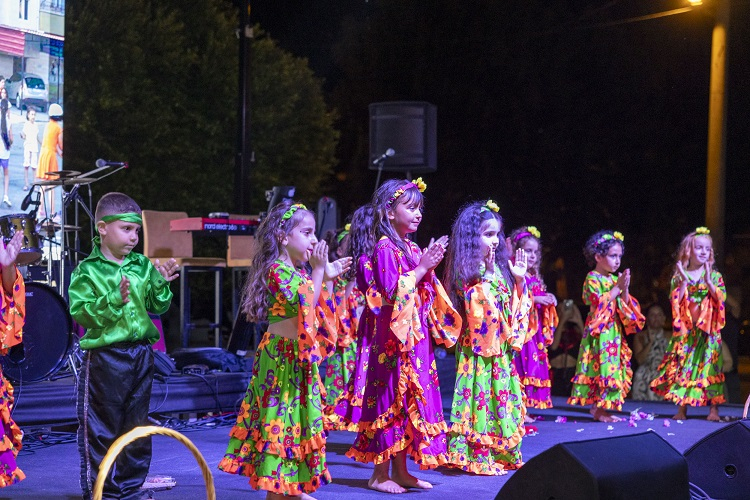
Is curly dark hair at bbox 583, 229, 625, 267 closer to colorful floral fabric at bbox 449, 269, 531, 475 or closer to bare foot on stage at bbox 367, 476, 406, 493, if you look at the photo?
colorful floral fabric at bbox 449, 269, 531, 475

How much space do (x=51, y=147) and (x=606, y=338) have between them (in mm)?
5173

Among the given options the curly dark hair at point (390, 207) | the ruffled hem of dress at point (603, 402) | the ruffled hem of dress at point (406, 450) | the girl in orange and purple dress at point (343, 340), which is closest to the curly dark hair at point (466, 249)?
the curly dark hair at point (390, 207)

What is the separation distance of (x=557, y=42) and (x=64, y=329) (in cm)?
950

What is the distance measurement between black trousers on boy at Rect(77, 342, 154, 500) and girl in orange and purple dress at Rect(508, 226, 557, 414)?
12.3 ft

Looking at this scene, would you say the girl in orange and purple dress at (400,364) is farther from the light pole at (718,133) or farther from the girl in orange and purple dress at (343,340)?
the light pole at (718,133)

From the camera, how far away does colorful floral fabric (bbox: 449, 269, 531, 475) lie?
5.18 meters

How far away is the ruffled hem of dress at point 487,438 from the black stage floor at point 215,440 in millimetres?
176

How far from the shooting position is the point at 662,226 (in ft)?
41.6

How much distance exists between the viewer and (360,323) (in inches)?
220

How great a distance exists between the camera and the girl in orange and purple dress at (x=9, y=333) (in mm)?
4570

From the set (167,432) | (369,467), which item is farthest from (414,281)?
(167,432)

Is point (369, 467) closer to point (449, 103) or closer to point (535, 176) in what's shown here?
point (535, 176)

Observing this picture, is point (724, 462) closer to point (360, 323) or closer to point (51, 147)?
point (360, 323)

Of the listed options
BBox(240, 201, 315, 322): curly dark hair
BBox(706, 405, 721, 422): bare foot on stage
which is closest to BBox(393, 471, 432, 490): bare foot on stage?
BBox(240, 201, 315, 322): curly dark hair
